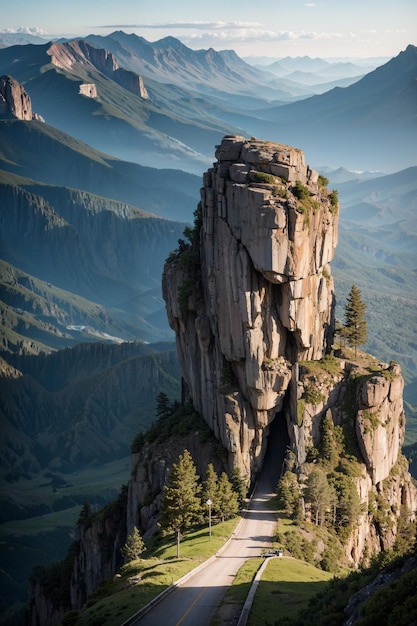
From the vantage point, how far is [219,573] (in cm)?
7688

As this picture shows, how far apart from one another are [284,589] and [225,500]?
24619mm

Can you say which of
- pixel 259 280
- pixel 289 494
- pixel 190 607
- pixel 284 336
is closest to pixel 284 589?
pixel 190 607

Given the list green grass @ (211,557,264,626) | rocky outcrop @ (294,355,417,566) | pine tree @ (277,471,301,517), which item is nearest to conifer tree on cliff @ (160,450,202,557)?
pine tree @ (277,471,301,517)

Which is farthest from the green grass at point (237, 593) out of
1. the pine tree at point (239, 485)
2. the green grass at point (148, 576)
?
the pine tree at point (239, 485)

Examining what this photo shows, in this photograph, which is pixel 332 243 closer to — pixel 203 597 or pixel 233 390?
pixel 233 390

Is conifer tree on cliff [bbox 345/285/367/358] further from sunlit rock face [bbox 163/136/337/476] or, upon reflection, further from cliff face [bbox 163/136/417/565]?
cliff face [bbox 163/136/417/565]

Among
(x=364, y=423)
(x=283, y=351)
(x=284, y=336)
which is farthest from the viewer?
(x=283, y=351)

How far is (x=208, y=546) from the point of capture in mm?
85250

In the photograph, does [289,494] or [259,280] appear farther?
[259,280]

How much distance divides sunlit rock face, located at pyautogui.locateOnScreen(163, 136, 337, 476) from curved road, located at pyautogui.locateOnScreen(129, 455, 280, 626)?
165 inches

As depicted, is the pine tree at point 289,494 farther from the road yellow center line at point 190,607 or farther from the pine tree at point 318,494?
the road yellow center line at point 190,607

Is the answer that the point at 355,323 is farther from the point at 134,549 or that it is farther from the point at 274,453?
the point at 134,549

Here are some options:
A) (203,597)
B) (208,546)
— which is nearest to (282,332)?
(208,546)

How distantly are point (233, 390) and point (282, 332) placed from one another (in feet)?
29.9
